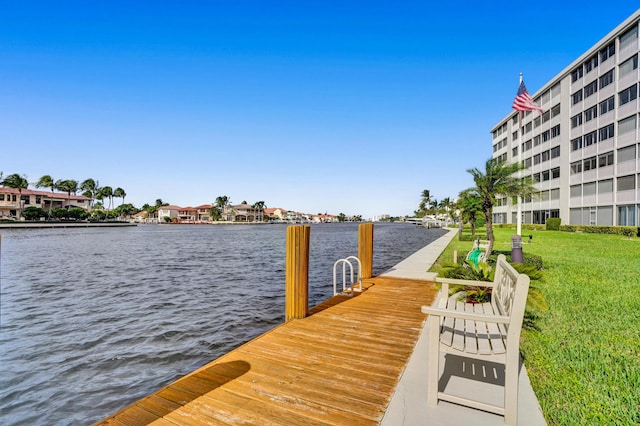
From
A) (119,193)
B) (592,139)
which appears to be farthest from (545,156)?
(119,193)

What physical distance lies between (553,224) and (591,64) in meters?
18.8

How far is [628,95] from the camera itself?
31.8 m

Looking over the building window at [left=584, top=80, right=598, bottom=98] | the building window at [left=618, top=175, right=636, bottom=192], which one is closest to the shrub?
the building window at [left=618, top=175, right=636, bottom=192]

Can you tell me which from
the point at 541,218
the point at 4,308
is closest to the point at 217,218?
the point at 541,218

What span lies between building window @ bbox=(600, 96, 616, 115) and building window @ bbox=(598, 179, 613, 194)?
734 centimetres

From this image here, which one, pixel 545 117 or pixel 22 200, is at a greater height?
pixel 545 117

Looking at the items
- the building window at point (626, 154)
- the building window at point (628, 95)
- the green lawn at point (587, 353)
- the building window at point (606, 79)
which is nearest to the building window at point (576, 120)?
the building window at point (606, 79)

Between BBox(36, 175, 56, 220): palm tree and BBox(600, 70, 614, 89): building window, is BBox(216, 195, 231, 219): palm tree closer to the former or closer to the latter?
BBox(36, 175, 56, 220): palm tree

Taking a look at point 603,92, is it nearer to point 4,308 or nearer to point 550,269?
point 550,269

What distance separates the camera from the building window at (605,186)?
3425 cm

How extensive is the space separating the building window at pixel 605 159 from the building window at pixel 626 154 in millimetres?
1146

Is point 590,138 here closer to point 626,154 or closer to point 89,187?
point 626,154

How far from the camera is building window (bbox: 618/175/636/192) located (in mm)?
31247

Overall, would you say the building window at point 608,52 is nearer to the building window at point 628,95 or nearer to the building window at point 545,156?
the building window at point 628,95
